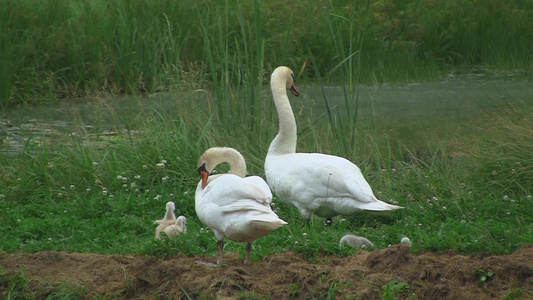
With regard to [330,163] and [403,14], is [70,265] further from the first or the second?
[403,14]

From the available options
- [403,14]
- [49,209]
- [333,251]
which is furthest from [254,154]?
[403,14]

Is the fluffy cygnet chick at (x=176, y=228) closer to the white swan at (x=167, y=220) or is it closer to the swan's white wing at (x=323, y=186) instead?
the white swan at (x=167, y=220)

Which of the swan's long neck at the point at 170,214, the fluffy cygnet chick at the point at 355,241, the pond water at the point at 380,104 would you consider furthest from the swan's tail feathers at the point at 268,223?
the pond water at the point at 380,104

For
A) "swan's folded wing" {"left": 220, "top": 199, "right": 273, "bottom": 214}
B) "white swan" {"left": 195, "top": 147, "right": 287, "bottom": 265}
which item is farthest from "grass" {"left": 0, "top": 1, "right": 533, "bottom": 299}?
"swan's folded wing" {"left": 220, "top": 199, "right": 273, "bottom": 214}

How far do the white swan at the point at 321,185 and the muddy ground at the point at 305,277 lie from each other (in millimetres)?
1435

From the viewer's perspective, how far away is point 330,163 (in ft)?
23.8

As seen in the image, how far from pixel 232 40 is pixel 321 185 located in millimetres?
8194

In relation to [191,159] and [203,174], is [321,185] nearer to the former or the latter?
[203,174]

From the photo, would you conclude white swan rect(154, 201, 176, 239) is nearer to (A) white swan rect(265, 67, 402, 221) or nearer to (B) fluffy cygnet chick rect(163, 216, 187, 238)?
(B) fluffy cygnet chick rect(163, 216, 187, 238)

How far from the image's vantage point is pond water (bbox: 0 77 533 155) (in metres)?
12.0

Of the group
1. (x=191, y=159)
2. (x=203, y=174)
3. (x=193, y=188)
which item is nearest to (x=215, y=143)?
(x=191, y=159)

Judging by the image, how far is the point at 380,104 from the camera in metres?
13.7

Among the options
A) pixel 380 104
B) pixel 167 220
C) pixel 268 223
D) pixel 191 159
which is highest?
pixel 268 223

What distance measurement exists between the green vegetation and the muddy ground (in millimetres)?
7187
